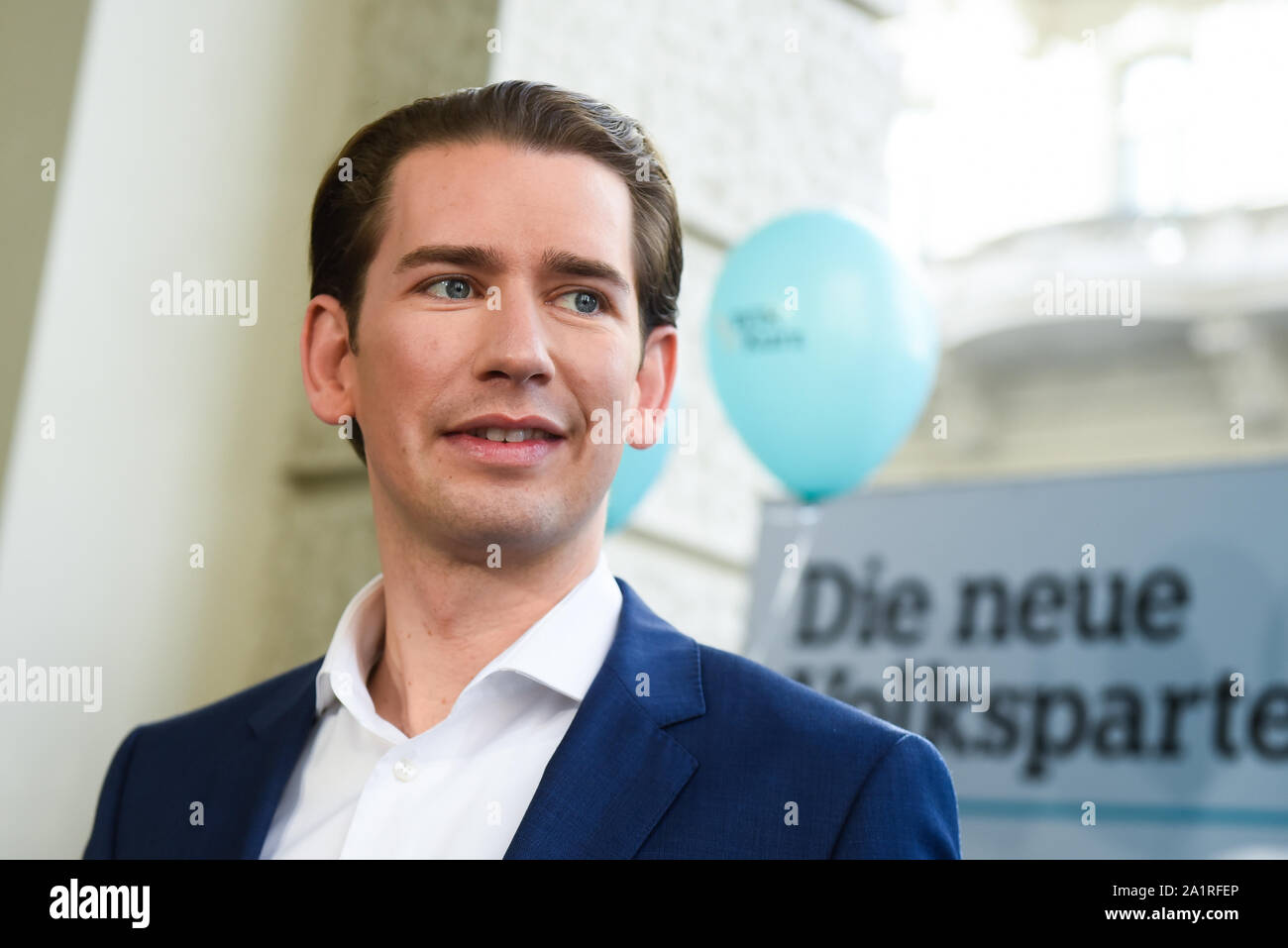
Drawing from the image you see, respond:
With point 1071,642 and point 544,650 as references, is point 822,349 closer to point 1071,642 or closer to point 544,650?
point 1071,642

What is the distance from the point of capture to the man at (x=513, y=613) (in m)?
1.44

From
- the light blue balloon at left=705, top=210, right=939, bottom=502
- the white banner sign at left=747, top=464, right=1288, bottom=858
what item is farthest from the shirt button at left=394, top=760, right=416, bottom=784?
the white banner sign at left=747, top=464, right=1288, bottom=858

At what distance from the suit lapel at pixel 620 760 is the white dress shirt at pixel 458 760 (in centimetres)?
4

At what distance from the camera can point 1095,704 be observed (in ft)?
12.4

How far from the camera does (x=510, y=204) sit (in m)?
1.58

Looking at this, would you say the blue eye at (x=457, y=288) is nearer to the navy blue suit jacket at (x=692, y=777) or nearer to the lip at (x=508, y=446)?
the lip at (x=508, y=446)

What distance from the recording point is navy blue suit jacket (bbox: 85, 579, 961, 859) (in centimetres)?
140

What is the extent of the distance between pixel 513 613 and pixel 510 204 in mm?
422

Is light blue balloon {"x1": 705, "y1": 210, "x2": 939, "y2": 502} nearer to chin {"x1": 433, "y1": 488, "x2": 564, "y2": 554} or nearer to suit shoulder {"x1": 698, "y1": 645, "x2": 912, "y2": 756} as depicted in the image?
suit shoulder {"x1": 698, "y1": 645, "x2": 912, "y2": 756}

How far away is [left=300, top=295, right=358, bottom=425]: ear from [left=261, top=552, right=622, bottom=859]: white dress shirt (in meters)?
0.29

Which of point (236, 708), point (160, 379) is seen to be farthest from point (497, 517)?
point (160, 379)

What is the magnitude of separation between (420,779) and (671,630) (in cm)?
32
